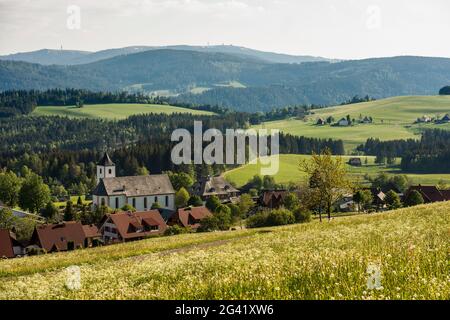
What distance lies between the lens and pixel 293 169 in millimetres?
194625

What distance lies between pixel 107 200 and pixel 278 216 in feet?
231

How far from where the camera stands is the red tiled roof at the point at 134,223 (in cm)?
8994

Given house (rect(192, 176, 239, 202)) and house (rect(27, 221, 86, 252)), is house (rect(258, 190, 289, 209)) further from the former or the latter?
house (rect(27, 221, 86, 252))

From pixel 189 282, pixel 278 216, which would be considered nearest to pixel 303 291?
pixel 189 282

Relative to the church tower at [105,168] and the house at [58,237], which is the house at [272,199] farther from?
the house at [58,237]

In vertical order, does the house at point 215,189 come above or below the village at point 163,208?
below

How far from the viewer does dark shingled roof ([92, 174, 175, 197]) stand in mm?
137125

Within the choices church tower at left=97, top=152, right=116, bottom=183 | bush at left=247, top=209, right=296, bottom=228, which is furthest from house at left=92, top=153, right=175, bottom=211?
bush at left=247, top=209, right=296, bottom=228

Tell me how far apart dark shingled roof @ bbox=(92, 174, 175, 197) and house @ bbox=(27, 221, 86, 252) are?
52.0 metres

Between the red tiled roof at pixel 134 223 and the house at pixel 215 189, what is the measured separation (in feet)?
191

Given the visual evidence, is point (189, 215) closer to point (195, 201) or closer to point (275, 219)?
point (275, 219)

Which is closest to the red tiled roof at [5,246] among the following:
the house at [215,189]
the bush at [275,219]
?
the bush at [275,219]

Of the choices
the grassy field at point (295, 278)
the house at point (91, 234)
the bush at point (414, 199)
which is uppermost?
the grassy field at point (295, 278)
